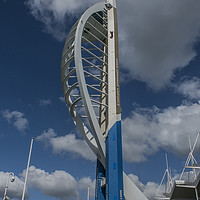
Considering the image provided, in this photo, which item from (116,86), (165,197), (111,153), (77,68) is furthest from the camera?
(165,197)

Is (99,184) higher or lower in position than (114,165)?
lower

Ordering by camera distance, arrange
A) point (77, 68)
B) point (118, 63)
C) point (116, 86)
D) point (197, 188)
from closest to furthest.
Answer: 1. point (77, 68)
2. point (116, 86)
3. point (118, 63)
4. point (197, 188)

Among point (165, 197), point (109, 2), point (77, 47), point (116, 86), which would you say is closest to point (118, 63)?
point (116, 86)

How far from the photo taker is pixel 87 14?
34.1 meters

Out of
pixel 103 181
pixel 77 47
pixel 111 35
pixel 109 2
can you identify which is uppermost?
pixel 109 2

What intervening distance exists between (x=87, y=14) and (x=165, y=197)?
34.0 metres

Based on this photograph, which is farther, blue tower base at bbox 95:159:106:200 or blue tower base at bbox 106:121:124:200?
blue tower base at bbox 95:159:106:200

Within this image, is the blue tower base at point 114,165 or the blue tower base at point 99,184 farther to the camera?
the blue tower base at point 99,184

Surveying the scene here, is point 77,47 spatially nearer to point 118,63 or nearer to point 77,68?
point 77,68

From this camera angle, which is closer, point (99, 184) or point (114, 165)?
point (114, 165)

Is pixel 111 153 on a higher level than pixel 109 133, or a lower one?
lower

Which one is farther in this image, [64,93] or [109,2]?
[109,2]

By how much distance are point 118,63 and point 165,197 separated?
1064 inches

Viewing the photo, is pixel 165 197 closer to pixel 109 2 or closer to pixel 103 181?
pixel 103 181
